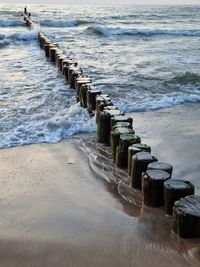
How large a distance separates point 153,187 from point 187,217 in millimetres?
665

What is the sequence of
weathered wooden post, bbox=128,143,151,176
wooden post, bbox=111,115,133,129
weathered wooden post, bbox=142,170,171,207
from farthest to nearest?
wooden post, bbox=111,115,133,129
weathered wooden post, bbox=128,143,151,176
weathered wooden post, bbox=142,170,171,207

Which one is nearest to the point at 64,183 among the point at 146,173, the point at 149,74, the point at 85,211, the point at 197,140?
the point at 85,211

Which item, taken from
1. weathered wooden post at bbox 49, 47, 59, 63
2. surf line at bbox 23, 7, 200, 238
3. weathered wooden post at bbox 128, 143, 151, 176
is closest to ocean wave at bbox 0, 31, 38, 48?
weathered wooden post at bbox 49, 47, 59, 63

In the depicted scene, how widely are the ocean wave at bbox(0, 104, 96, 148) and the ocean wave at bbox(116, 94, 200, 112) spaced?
1002mm

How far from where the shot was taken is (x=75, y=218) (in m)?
3.97

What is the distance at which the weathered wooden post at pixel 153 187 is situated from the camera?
404 cm

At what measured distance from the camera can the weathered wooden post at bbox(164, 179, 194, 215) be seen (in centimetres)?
382

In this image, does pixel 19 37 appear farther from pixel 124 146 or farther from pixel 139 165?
pixel 139 165

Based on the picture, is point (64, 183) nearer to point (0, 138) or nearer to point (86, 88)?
point (0, 138)

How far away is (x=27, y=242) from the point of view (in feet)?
11.7

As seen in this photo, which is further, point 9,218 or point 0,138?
point 0,138

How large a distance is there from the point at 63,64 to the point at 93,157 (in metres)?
5.54

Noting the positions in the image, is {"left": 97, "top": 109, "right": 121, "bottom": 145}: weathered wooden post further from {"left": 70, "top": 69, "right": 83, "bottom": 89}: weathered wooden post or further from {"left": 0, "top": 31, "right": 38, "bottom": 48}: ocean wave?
{"left": 0, "top": 31, "right": 38, "bottom": 48}: ocean wave

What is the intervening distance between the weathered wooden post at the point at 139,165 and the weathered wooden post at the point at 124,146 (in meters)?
0.44
